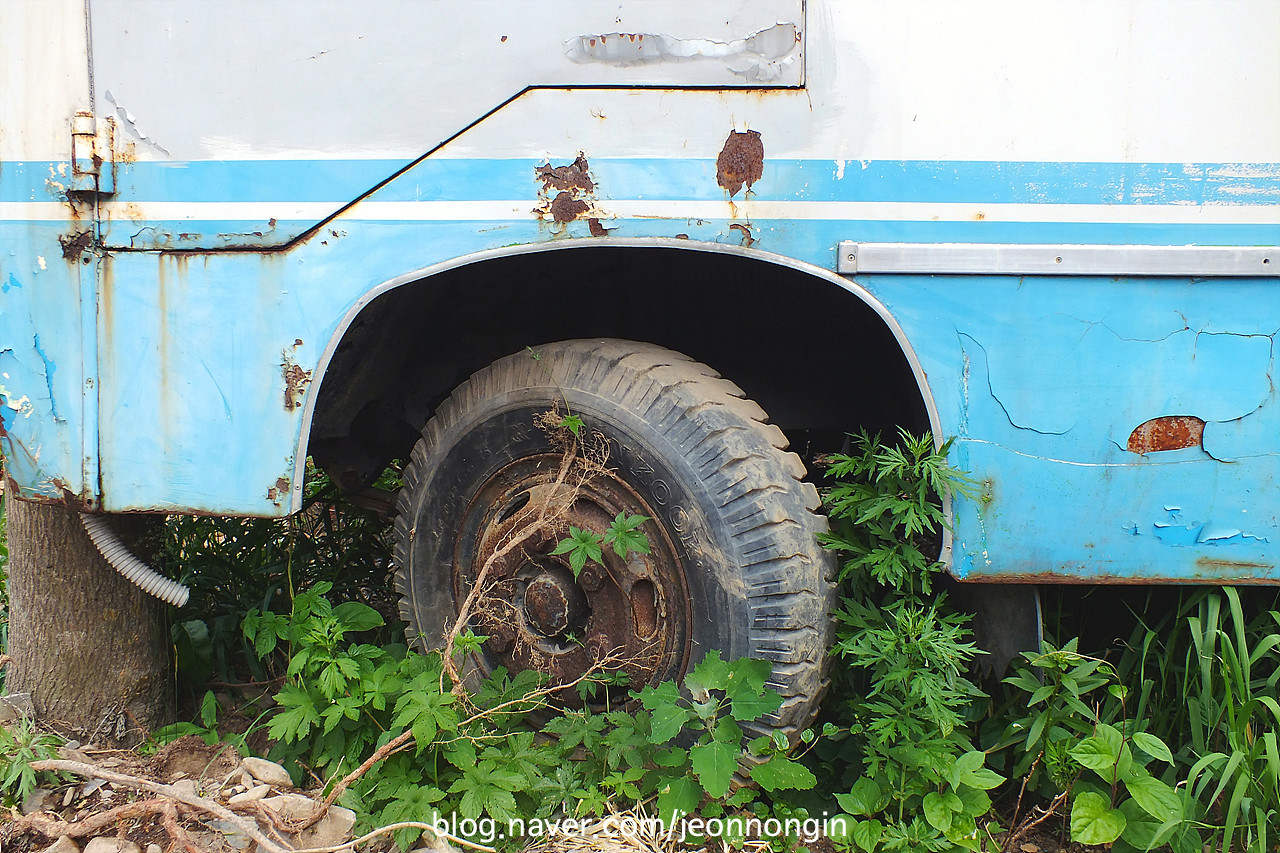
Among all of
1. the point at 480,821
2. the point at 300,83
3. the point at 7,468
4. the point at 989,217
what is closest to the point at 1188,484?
the point at 989,217

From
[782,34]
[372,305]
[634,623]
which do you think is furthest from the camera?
[634,623]

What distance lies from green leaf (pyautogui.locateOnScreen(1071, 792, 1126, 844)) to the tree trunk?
227 centimetres

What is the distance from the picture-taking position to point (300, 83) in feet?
5.69

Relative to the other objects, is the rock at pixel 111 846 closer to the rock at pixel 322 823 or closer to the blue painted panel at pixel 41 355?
the rock at pixel 322 823

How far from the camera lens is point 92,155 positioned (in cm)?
176

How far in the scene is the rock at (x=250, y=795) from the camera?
1.81 meters

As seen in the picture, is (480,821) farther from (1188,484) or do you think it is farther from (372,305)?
(1188,484)

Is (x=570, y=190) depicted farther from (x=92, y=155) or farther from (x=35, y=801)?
(x=35, y=801)

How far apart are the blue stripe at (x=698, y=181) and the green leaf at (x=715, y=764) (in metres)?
1.11

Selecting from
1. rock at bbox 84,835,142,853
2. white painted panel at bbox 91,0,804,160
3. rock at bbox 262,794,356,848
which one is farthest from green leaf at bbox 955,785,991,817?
rock at bbox 84,835,142,853

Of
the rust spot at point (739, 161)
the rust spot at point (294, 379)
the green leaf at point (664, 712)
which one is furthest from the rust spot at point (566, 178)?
the green leaf at point (664, 712)

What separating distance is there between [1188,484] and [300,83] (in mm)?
1925

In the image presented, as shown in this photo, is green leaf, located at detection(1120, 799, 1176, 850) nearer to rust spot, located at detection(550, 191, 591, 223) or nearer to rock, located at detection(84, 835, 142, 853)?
rust spot, located at detection(550, 191, 591, 223)

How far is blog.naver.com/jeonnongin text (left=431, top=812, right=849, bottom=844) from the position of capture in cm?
183
